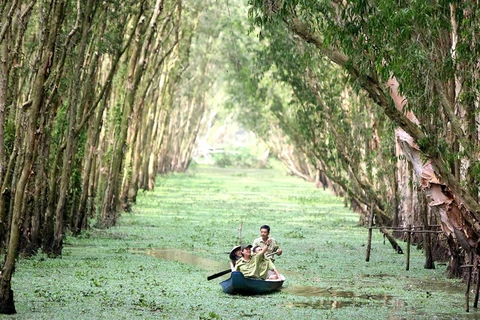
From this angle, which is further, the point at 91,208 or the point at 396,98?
the point at 91,208

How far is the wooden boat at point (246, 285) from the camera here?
15.9 m

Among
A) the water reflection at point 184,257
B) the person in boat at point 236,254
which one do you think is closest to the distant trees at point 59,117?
the water reflection at point 184,257

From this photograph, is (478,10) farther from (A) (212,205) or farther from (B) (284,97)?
(B) (284,97)

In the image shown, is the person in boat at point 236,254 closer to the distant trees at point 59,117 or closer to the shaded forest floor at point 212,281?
the shaded forest floor at point 212,281

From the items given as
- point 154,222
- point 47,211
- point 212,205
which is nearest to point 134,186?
point 212,205

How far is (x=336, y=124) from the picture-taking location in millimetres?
32312

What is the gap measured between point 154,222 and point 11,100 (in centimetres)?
1387

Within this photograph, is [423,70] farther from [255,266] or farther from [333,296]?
[255,266]

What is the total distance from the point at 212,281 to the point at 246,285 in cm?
207

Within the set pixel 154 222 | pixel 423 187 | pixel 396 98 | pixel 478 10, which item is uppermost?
pixel 478 10

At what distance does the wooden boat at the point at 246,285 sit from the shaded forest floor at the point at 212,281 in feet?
0.68

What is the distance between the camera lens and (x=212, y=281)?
59.3ft

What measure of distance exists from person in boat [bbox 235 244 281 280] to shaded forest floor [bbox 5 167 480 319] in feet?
1.58

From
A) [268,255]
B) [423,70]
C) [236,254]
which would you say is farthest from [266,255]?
[423,70]
